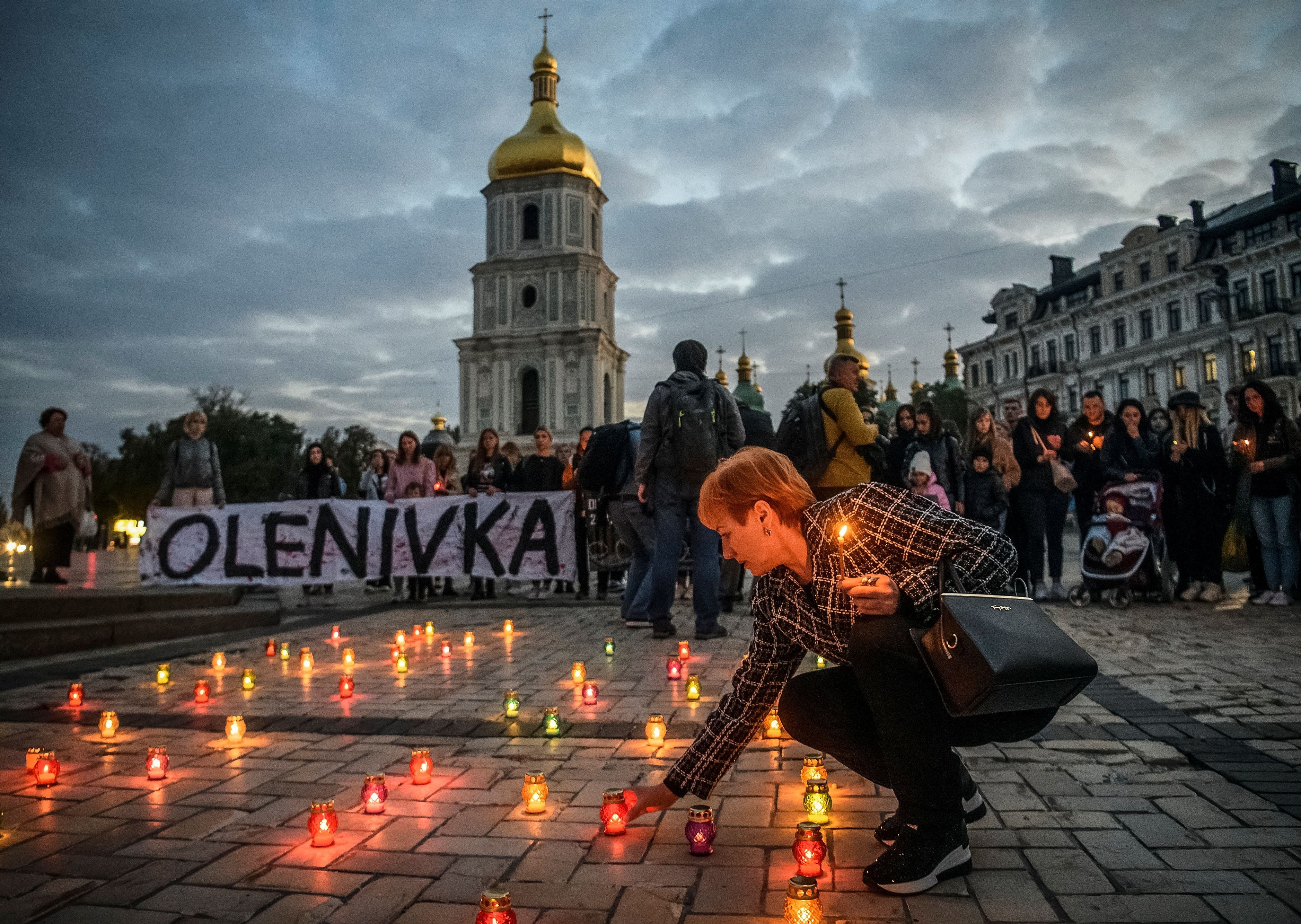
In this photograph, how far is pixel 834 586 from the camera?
8.57ft

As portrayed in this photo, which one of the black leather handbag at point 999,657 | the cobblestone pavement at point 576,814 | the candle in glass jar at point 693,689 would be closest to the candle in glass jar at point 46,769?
the cobblestone pavement at point 576,814

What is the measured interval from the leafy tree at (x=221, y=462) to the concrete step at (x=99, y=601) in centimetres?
4425

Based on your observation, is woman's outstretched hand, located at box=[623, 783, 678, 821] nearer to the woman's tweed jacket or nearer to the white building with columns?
the woman's tweed jacket

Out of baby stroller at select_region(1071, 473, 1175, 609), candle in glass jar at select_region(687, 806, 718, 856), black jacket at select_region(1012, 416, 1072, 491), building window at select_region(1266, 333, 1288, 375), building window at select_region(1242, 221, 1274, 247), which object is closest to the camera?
candle in glass jar at select_region(687, 806, 718, 856)

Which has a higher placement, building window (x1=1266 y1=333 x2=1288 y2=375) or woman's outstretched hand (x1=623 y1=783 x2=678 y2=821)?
building window (x1=1266 y1=333 x2=1288 y2=375)

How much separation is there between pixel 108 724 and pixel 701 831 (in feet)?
11.1

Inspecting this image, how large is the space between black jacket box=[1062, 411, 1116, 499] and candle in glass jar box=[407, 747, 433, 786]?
808 centimetres

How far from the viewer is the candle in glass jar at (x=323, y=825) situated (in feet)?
9.45

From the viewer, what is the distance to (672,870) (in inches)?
104

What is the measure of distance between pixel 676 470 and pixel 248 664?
3.66m

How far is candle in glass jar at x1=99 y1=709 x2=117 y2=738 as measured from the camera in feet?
14.6

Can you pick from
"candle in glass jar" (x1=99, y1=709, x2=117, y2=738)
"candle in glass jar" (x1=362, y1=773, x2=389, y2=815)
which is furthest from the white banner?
"candle in glass jar" (x1=362, y1=773, x2=389, y2=815)

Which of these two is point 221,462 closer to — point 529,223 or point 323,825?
point 529,223

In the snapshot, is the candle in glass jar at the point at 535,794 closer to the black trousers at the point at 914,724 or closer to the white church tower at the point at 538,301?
the black trousers at the point at 914,724
